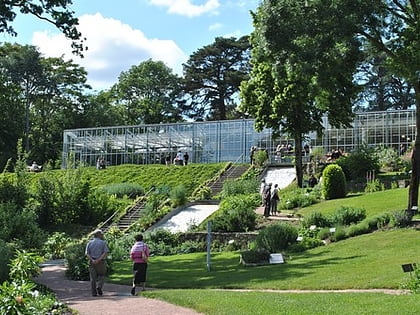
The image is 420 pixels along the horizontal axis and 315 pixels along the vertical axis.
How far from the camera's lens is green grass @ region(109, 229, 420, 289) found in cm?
1277

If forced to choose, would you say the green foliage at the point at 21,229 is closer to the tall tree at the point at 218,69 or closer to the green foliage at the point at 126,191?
the green foliage at the point at 126,191

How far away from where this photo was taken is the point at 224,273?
15.7m

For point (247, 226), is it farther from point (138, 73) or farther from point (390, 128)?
point (138, 73)

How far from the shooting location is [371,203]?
995 inches

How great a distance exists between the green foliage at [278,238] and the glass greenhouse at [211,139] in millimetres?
21508

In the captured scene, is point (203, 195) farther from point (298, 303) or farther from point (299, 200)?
point (298, 303)

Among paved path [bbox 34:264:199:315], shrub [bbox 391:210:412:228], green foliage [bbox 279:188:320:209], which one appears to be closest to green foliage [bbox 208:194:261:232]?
green foliage [bbox 279:188:320:209]

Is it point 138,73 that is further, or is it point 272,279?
point 138,73

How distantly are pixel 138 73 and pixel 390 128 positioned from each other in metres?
40.5

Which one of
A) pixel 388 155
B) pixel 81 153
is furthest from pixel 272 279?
pixel 81 153

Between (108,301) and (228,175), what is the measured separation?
3029cm

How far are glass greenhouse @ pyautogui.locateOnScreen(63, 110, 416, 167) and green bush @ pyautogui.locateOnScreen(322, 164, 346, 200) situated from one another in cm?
1063

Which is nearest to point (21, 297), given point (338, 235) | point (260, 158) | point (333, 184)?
point (338, 235)

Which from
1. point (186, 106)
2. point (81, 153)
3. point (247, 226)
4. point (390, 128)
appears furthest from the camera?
point (186, 106)
